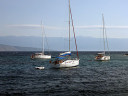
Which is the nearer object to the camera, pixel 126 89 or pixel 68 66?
pixel 126 89

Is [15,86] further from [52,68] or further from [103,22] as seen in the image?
[103,22]

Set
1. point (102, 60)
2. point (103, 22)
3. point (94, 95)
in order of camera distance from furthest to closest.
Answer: point (103, 22) < point (102, 60) < point (94, 95)

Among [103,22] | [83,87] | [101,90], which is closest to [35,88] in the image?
[83,87]

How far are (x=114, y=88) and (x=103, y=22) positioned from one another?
62.8 metres

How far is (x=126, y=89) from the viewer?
26.3m

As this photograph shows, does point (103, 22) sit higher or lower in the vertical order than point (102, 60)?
higher

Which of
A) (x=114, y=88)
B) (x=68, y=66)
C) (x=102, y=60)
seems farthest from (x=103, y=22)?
(x=114, y=88)

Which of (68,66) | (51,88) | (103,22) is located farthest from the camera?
(103,22)

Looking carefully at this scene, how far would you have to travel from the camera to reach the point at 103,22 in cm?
8681

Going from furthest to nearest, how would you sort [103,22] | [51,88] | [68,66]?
[103,22] → [68,66] → [51,88]

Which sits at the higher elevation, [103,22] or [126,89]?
[103,22]

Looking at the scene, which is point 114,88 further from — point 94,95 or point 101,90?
point 94,95

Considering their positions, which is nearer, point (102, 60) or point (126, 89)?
point (126, 89)

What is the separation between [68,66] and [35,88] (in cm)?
2436
